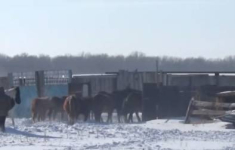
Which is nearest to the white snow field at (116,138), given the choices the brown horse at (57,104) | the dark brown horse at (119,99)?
the brown horse at (57,104)

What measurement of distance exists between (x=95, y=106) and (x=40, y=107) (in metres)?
2.95

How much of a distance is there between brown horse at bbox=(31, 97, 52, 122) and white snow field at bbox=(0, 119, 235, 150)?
9407 mm

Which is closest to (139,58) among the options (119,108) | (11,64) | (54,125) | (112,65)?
(112,65)

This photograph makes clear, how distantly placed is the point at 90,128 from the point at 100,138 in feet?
14.1

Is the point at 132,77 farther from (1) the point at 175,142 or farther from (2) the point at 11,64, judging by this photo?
(2) the point at 11,64

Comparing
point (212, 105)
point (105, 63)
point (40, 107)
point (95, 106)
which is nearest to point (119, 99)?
point (95, 106)

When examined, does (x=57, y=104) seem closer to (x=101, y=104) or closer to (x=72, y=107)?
(x=101, y=104)

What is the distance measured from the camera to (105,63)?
13012 cm

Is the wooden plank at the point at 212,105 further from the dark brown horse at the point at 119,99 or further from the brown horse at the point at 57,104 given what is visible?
the brown horse at the point at 57,104

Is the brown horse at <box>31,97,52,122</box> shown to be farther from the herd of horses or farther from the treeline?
the treeline

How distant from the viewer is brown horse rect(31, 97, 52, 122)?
40156 mm

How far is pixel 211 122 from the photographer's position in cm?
3388

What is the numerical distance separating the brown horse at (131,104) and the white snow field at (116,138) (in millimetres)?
8300

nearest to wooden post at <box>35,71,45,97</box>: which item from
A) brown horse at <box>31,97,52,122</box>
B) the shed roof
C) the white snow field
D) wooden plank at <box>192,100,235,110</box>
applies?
brown horse at <box>31,97,52,122</box>
